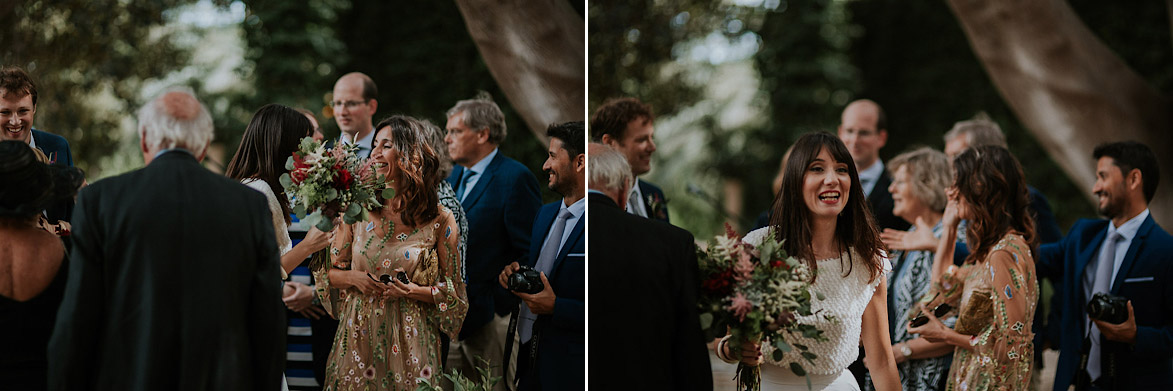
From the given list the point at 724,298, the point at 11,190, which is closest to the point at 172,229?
the point at 11,190

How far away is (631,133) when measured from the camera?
15.1 feet

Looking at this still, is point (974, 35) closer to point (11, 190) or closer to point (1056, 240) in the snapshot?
point (1056, 240)

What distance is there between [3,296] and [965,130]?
15.8ft

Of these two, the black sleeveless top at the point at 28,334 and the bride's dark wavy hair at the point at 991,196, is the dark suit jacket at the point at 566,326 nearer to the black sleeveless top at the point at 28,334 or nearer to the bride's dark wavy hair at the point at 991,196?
the bride's dark wavy hair at the point at 991,196

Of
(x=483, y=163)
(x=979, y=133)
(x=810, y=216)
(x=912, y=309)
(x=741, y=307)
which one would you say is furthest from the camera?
(x=979, y=133)

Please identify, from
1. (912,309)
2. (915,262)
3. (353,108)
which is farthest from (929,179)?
(353,108)

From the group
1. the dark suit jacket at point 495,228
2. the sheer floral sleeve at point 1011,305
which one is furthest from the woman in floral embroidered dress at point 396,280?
the sheer floral sleeve at point 1011,305

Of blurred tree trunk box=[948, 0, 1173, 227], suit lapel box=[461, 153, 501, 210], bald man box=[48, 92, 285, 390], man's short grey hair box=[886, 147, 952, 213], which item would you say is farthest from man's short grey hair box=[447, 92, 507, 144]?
blurred tree trunk box=[948, 0, 1173, 227]

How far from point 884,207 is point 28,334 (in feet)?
13.5

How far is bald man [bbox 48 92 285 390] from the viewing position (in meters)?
2.90

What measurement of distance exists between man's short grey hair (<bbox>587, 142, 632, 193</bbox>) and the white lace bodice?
521 millimetres

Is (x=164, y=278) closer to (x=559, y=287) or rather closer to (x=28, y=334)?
(x=28, y=334)

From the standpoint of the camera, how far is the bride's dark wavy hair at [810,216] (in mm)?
3514

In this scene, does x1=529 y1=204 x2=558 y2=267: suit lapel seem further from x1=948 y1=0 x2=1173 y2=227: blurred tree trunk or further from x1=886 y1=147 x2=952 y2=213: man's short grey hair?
x1=948 y1=0 x2=1173 y2=227: blurred tree trunk
